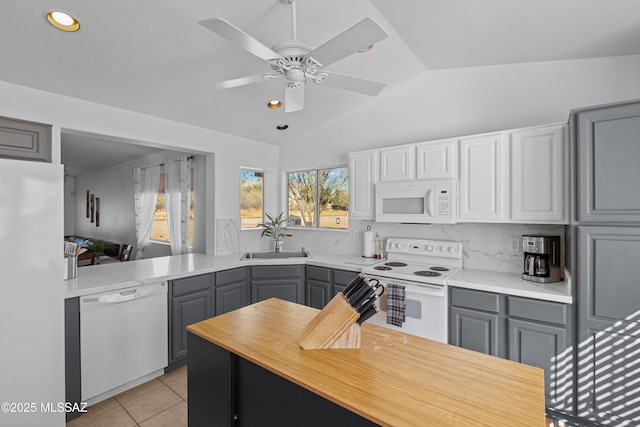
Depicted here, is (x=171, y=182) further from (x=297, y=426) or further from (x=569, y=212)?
(x=569, y=212)

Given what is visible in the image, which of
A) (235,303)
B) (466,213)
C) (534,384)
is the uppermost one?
(466,213)

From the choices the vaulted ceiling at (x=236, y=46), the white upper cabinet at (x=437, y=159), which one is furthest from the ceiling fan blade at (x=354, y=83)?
the white upper cabinet at (x=437, y=159)

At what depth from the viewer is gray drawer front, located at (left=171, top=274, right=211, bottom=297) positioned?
8.97 feet

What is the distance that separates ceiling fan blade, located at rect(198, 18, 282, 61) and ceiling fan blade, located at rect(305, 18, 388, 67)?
23cm

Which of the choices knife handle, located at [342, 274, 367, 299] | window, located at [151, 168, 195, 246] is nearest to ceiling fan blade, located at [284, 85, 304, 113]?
knife handle, located at [342, 274, 367, 299]

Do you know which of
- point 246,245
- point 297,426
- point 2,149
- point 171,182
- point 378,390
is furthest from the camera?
point 171,182

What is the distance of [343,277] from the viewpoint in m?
3.13

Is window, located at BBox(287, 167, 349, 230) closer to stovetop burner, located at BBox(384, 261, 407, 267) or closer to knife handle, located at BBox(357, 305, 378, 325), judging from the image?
stovetop burner, located at BBox(384, 261, 407, 267)

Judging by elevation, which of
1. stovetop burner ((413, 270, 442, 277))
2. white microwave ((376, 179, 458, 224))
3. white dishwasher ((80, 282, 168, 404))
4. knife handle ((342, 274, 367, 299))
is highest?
white microwave ((376, 179, 458, 224))

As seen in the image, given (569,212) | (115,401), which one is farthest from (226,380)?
(569,212)

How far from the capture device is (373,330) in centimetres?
150

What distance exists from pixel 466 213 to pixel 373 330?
65.7 inches

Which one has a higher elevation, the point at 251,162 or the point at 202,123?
the point at 202,123

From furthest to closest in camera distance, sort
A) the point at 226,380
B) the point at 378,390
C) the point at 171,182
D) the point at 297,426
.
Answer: the point at 171,182
the point at 226,380
the point at 297,426
the point at 378,390
